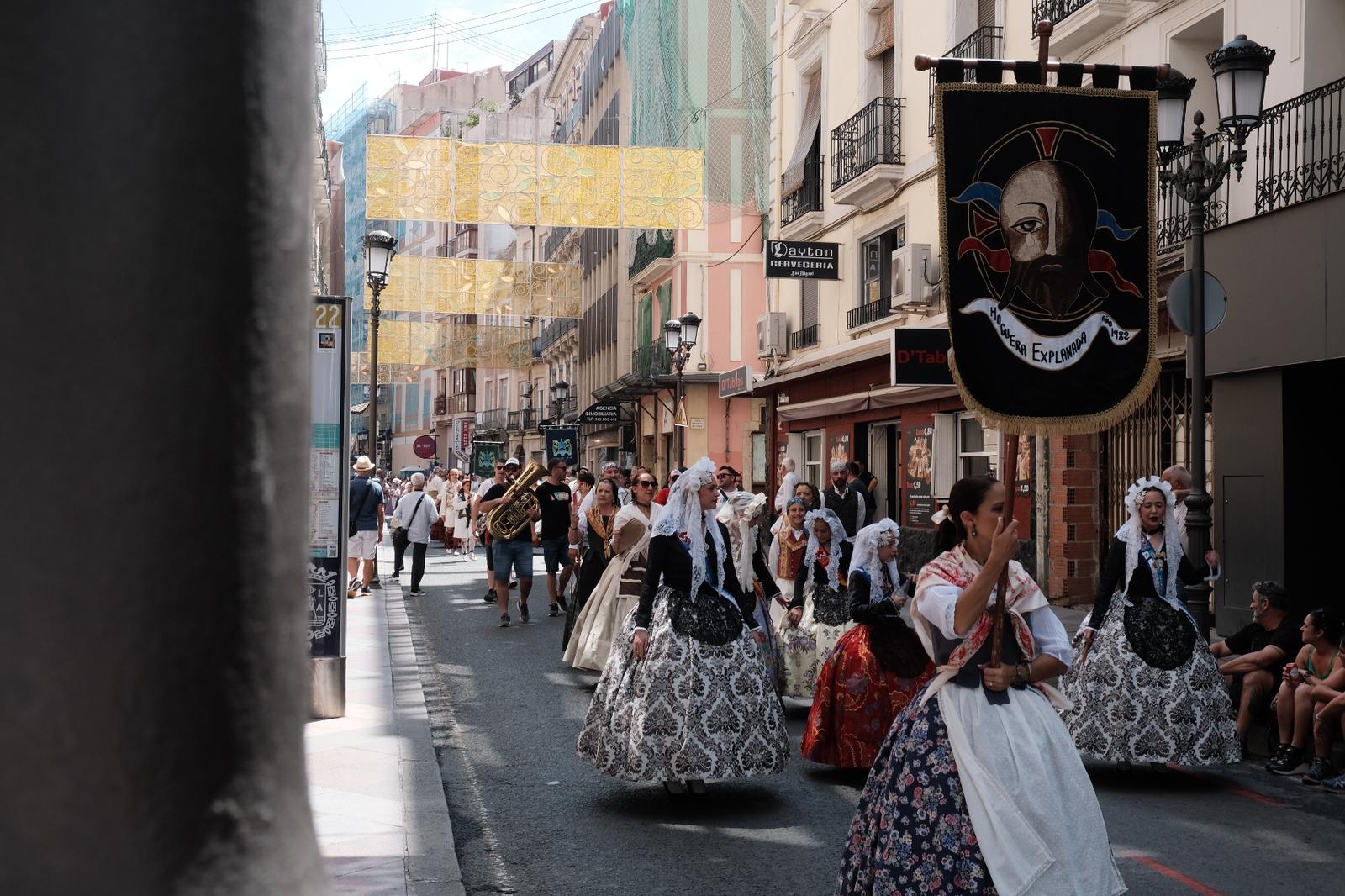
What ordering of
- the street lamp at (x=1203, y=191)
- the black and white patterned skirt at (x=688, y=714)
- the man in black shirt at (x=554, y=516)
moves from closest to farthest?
the black and white patterned skirt at (x=688, y=714), the street lamp at (x=1203, y=191), the man in black shirt at (x=554, y=516)

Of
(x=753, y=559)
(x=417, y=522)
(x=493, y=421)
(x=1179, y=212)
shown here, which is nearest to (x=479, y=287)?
(x=417, y=522)

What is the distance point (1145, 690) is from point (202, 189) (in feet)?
27.3

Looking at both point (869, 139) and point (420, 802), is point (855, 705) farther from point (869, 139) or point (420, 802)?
point (869, 139)

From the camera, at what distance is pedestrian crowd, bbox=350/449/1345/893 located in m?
4.56

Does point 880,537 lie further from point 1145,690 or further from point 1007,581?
point 1007,581

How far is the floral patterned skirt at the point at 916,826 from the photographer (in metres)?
4.46

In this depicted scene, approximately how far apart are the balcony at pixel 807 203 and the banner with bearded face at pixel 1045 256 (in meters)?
20.5

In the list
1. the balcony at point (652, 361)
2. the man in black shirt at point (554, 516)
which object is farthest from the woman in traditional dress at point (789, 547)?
the balcony at point (652, 361)

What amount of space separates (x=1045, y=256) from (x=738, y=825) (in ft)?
10.6

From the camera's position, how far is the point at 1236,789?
830cm

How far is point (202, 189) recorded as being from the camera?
27.5 inches

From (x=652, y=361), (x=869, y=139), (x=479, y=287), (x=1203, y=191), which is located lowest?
(x=1203, y=191)

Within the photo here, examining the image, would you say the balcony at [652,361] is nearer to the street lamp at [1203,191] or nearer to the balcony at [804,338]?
the balcony at [804,338]

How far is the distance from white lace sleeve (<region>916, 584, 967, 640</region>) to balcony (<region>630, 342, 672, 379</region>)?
32453mm
